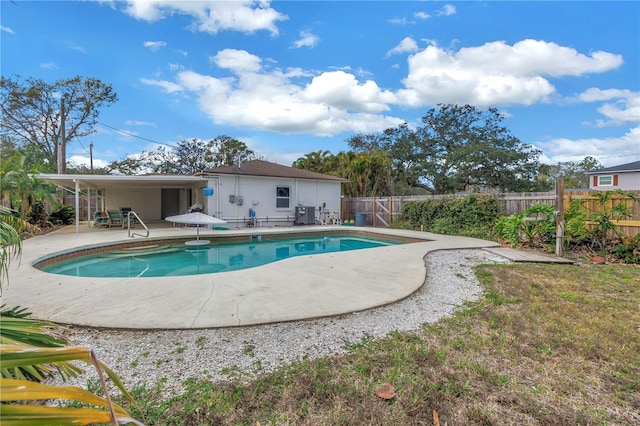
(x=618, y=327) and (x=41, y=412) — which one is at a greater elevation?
(x=41, y=412)

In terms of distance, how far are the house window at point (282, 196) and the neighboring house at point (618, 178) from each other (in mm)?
19896

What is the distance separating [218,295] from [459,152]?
2230cm

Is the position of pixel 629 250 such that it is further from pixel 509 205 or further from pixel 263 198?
pixel 263 198

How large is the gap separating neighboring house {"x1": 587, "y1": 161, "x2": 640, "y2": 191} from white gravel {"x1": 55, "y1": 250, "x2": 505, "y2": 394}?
2324 centimetres

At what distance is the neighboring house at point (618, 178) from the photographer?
1991cm

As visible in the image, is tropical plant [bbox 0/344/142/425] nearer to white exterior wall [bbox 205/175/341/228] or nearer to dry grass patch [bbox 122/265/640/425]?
dry grass patch [bbox 122/265/640/425]

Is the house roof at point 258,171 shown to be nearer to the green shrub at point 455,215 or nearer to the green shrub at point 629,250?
the green shrub at point 455,215

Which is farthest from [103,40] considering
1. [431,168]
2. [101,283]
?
[431,168]

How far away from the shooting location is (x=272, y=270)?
221 inches

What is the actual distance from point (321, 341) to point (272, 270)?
2736mm

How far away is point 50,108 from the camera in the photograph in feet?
65.2

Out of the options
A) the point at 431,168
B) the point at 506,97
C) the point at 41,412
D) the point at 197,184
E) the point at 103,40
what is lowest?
the point at 41,412

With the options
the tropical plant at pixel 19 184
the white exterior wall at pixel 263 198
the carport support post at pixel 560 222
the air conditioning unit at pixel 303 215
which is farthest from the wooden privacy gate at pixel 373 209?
the tropical plant at pixel 19 184

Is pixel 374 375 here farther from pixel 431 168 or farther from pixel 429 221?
pixel 431 168
